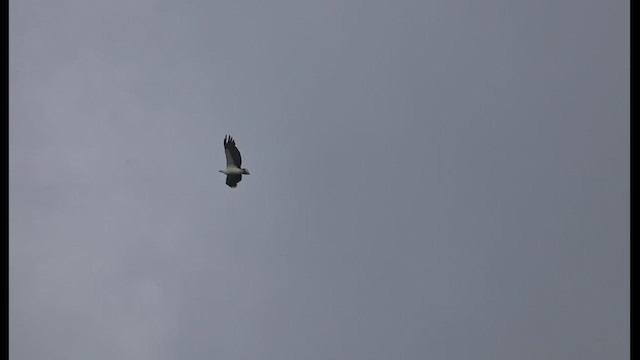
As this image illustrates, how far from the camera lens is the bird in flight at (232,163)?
54625mm

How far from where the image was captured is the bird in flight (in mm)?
54625

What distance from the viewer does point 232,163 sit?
5603 centimetres
